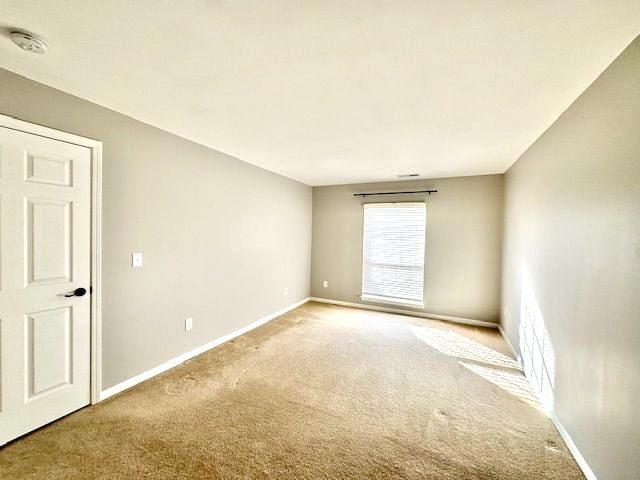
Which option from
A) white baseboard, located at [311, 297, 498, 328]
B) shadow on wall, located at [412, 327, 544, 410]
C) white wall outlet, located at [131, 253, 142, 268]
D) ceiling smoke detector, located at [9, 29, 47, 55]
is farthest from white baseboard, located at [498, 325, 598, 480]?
ceiling smoke detector, located at [9, 29, 47, 55]

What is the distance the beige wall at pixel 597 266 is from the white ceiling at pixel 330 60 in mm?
246

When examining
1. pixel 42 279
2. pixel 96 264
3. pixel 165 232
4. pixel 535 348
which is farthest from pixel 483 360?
pixel 42 279

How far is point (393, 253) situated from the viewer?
485 centimetres

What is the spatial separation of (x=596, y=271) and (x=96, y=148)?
11.8 feet

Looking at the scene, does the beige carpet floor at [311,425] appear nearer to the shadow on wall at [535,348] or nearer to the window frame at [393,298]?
the shadow on wall at [535,348]

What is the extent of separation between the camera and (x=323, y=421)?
2010 millimetres

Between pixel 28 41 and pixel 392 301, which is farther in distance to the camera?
pixel 392 301

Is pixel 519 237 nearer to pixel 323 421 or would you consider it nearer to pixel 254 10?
pixel 323 421

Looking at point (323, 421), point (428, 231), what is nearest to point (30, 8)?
point (323, 421)

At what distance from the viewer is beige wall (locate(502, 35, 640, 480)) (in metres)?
1.31

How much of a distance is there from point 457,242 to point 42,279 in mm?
4940

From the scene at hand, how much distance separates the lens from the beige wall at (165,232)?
85.2 inches

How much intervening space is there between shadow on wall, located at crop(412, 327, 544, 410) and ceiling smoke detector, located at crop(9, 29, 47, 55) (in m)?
4.19

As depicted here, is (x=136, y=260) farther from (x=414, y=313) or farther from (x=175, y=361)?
(x=414, y=313)
